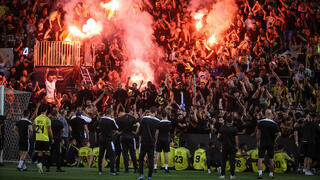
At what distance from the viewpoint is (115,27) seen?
2747 cm

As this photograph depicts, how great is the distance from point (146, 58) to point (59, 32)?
5.29m

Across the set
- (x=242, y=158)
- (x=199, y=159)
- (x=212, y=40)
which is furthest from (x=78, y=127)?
(x=212, y=40)

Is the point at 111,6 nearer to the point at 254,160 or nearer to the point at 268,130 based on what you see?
the point at 254,160

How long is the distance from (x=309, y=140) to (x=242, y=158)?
256 centimetres

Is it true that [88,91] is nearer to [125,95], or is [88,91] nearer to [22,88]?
[125,95]

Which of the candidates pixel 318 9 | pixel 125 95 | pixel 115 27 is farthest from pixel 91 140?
pixel 318 9

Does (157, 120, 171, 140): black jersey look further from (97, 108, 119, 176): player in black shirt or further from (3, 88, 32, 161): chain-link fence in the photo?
(3, 88, 32, 161): chain-link fence

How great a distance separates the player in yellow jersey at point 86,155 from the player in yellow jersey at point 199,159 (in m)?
3.88

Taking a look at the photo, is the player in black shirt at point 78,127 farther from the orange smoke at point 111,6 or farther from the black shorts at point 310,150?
the orange smoke at point 111,6

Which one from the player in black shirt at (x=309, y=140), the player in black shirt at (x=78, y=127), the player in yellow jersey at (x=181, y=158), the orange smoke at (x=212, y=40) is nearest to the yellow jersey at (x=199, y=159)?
the player in yellow jersey at (x=181, y=158)

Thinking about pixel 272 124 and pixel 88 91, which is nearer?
pixel 272 124

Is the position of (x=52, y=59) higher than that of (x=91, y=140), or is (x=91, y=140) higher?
(x=52, y=59)

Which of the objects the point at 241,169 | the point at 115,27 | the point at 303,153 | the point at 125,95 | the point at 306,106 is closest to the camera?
the point at 303,153

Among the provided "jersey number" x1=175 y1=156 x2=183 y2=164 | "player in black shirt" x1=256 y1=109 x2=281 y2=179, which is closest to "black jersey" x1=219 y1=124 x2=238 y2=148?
"player in black shirt" x1=256 y1=109 x2=281 y2=179
